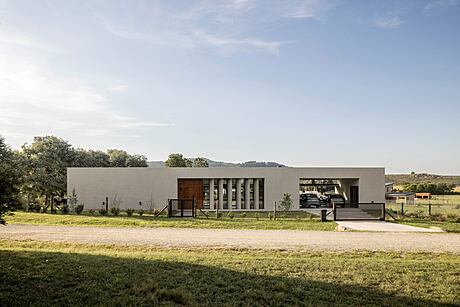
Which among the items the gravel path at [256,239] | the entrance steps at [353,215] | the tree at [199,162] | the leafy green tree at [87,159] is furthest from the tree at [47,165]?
the tree at [199,162]

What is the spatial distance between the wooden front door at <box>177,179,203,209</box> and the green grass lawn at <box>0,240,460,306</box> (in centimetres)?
2106

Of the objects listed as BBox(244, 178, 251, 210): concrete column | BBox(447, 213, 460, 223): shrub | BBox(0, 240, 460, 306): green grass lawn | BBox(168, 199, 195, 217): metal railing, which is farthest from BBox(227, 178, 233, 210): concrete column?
BBox(0, 240, 460, 306): green grass lawn

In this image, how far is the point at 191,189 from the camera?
32062 millimetres

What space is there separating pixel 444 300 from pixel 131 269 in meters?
6.03

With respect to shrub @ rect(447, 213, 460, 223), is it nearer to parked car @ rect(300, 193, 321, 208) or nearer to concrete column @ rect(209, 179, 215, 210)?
parked car @ rect(300, 193, 321, 208)

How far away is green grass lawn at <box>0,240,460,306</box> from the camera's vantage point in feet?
23.5

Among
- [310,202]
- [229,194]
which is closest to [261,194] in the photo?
[229,194]

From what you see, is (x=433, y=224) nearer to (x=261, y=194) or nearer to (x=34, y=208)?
(x=261, y=194)

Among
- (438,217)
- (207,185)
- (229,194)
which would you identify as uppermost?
(207,185)

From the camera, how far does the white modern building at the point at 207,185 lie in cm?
3142

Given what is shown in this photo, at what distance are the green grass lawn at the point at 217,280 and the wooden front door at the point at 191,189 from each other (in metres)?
21.1

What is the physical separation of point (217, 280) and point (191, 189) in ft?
78.9

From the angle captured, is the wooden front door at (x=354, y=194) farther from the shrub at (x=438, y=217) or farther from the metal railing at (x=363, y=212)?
the shrub at (x=438, y=217)

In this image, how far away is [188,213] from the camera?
83.0ft
